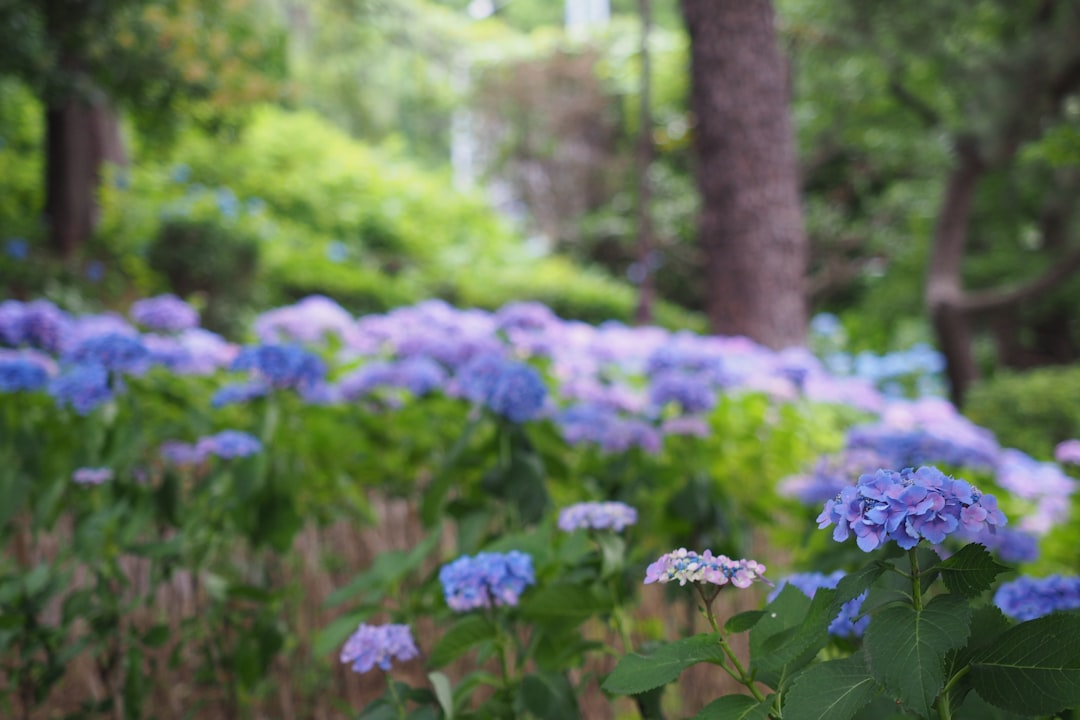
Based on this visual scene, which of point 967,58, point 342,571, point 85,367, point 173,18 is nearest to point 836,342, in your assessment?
point 967,58

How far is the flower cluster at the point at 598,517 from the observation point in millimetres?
1121

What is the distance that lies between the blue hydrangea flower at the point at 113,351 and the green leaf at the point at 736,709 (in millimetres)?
1422

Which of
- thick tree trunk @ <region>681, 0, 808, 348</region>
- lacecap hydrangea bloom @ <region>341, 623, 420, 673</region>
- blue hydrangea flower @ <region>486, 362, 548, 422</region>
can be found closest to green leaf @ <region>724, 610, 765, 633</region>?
lacecap hydrangea bloom @ <region>341, 623, 420, 673</region>

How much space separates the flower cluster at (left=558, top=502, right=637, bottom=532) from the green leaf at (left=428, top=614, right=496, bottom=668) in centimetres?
17

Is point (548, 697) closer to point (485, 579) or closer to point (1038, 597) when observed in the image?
point (485, 579)

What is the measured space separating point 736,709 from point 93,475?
4.24 ft

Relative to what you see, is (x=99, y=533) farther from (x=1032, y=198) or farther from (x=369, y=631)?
(x=1032, y=198)

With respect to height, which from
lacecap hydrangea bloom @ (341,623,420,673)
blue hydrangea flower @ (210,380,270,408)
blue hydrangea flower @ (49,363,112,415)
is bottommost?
lacecap hydrangea bloom @ (341,623,420,673)

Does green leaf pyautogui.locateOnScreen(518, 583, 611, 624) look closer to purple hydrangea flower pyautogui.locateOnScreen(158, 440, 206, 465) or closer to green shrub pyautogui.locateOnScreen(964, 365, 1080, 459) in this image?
Result: purple hydrangea flower pyautogui.locateOnScreen(158, 440, 206, 465)

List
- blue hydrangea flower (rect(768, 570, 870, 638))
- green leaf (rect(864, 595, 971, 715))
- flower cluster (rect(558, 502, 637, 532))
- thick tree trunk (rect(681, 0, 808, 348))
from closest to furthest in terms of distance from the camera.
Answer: green leaf (rect(864, 595, 971, 715)) → blue hydrangea flower (rect(768, 570, 870, 638)) → flower cluster (rect(558, 502, 637, 532)) → thick tree trunk (rect(681, 0, 808, 348))

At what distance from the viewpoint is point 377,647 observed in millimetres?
990

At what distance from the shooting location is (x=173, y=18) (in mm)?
4047

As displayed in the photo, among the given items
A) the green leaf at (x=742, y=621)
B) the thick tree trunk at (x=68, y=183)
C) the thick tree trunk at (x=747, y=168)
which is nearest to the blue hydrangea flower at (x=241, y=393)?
the green leaf at (x=742, y=621)

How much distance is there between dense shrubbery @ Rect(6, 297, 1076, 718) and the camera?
3.44 ft
